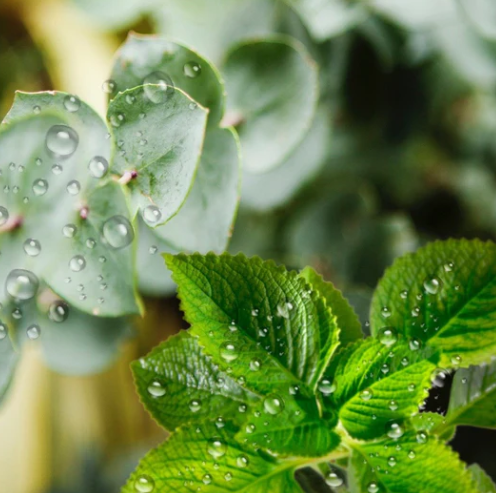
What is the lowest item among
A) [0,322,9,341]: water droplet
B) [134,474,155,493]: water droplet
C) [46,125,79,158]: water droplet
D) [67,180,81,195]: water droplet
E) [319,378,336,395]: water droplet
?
[134,474,155,493]: water droplet

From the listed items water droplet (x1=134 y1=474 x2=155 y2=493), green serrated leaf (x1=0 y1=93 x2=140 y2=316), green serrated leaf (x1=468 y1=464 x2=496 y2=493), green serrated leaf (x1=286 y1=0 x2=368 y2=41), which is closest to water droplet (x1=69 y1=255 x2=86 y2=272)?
green serrated leaf (x1=0 y1=93 x2=140 y2=316)

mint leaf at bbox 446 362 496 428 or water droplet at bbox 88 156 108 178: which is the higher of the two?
water droplet at bbox 88 156 108 178

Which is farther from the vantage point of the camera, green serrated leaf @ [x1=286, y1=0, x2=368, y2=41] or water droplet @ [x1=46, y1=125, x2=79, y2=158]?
green serrated leaf @ [x1=286, y1=0, x2=368, y2=41]

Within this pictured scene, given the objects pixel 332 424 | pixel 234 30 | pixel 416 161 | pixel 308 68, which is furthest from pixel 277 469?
pixel 416 161

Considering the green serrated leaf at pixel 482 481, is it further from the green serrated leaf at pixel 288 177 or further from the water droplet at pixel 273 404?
the green serrated leaf at pixel 288 177

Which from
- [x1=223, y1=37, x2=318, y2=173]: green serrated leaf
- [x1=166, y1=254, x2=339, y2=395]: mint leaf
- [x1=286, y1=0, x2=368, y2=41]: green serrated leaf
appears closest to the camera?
[x1=166, y1=254, x2=339, y2=395]: mint leaf

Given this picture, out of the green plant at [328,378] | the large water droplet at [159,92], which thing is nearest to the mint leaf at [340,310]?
the green plant at [328,378]

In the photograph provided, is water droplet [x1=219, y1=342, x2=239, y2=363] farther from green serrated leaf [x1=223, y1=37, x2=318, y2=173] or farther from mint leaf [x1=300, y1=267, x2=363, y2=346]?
green serrated leaf [x1=223, y1=37, x2=318, y2=173]

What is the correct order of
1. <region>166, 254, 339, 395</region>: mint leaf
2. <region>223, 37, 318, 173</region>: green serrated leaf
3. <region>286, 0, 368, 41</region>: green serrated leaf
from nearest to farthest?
<region>166, 254, 339, 395</region>: mint leaf
<region>223, 37, 318, 173</region>: green serrated leaf
<region>286, 0, 368, 41</region>: green serrated leaf
